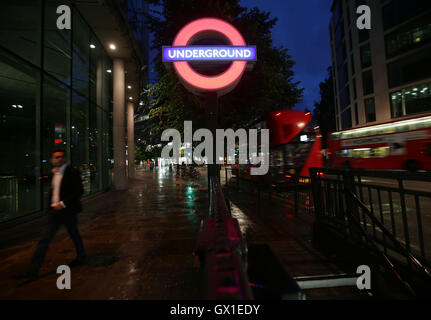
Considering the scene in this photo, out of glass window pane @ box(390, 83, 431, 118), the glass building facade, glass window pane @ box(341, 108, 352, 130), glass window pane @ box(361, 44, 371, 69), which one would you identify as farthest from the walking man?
glass window pane @ box(341, 108, 352, 130)

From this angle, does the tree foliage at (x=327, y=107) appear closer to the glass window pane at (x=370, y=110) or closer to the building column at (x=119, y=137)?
the glass window pane at (x=370, y=110)

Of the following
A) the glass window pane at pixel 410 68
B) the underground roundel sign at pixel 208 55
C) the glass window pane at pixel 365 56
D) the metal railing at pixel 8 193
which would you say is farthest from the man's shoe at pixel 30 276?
the glass window pane at pixel 365 56

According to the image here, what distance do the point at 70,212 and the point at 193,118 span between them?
626cm

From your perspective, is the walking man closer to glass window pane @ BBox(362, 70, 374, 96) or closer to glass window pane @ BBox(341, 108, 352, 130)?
glass window pane @ BBox(362, 70, 374, 96)

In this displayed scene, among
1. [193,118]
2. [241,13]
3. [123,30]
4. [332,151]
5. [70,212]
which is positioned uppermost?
[123,30]

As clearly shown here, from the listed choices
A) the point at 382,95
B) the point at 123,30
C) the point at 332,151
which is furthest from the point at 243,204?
the point at 382,95

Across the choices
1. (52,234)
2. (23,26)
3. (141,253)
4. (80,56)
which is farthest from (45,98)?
(141,253)

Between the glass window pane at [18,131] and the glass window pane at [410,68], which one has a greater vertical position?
the glass window pane at [410,68]

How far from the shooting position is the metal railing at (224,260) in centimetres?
73

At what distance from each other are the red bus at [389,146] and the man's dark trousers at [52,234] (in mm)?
16638

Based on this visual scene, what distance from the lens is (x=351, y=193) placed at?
3.13m

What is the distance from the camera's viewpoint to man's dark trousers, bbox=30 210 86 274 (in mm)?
3096

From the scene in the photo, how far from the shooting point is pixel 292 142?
408 inches

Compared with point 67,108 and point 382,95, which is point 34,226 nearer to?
→ point 67,108
